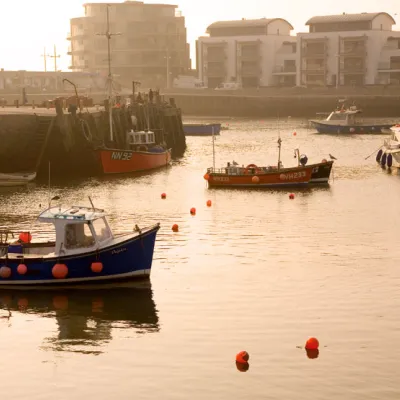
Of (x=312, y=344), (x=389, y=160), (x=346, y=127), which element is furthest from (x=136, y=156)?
(x=346, y=127)

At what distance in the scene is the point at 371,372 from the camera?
2250 cm

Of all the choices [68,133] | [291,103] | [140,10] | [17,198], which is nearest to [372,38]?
[291,103]

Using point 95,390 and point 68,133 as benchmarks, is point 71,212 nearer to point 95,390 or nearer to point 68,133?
point 95,390

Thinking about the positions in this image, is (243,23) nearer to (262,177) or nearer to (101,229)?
(262,177)

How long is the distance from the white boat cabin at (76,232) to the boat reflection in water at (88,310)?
1.39 meters

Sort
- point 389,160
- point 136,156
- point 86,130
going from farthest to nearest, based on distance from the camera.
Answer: point 389,160 → point 86,130 → point 136,156

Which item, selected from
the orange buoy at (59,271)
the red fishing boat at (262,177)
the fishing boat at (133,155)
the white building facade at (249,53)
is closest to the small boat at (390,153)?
the red fishing boat at (262,177)

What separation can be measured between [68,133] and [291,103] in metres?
81.3

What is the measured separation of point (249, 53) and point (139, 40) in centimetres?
3015

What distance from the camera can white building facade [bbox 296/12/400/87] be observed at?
5935 inches

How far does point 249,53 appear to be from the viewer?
164000mm

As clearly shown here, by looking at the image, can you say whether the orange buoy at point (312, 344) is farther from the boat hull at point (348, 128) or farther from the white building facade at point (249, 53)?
the white building facade at point (249, 53)

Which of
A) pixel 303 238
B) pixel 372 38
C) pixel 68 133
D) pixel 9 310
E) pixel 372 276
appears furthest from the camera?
pixel 372 38

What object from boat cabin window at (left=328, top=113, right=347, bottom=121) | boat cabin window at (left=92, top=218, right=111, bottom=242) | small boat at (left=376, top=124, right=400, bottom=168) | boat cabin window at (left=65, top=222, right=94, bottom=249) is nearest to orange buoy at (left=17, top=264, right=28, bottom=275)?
boat cabin window at (left=65, top=222, right=94, bottom=249)
